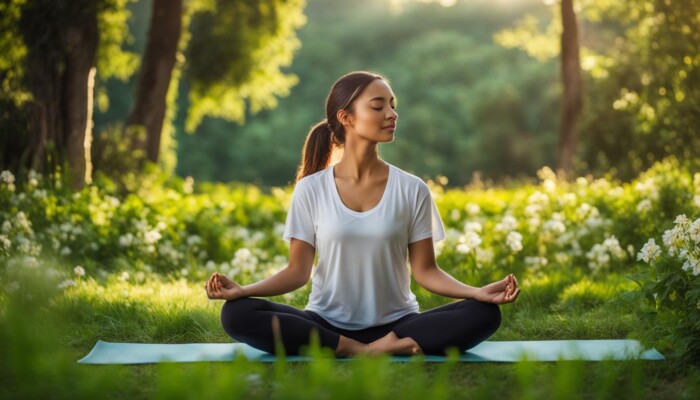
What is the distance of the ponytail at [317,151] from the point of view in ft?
16.4

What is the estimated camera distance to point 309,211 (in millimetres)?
4688

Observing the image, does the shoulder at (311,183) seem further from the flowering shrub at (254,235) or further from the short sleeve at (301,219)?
the flowering shrub at (254,235)

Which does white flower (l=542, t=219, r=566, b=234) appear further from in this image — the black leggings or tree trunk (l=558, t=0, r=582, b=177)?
tree trunk (l=558, t=0, r=582, b=177)

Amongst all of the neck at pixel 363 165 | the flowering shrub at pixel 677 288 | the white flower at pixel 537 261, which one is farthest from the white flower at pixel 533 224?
the neck at pixel 363 165

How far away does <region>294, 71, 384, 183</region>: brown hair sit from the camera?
4.67 metres

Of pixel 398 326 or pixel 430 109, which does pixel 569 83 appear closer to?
pixel 398 326

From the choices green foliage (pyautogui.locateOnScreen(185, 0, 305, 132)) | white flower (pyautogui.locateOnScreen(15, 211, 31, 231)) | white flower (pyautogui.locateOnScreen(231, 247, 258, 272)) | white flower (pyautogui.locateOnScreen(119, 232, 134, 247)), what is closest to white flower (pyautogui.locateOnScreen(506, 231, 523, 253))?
white flower (pyautogui.locateOnScreen(231, 247, 258, 272))

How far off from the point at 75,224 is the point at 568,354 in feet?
16.1

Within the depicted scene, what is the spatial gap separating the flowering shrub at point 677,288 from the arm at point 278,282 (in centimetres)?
169

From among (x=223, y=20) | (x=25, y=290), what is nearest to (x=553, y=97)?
(x=223, y=20)

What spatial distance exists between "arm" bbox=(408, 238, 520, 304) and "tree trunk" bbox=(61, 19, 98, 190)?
5.79 metres

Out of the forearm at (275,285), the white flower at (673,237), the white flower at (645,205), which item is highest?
the white flower at (673,237)

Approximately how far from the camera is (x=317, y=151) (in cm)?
504

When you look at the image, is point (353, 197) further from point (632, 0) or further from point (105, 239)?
point (632, 0)
